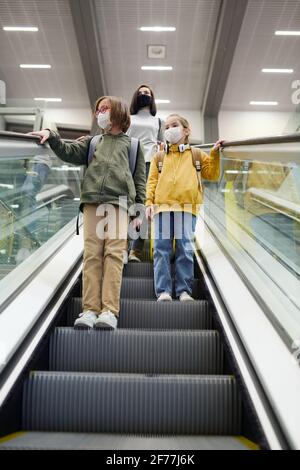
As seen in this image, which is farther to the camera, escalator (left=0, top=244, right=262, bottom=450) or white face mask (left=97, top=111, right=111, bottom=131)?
white face mask (left=97, top=111, right=111, bottom=131)

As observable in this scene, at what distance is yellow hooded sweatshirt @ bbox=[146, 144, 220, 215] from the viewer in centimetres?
344

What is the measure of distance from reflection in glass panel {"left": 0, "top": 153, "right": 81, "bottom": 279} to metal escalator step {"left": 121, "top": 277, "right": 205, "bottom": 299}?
0.77 meters

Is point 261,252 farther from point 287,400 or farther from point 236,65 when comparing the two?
point 236,65

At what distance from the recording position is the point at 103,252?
9.61 ft

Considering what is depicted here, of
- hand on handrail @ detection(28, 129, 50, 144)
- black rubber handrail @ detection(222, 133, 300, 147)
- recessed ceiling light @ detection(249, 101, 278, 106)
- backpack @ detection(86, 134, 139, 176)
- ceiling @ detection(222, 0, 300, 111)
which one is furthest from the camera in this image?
recessed ceiling light @ detection(249, 101, 278, 106)

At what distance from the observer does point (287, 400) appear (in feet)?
5.35

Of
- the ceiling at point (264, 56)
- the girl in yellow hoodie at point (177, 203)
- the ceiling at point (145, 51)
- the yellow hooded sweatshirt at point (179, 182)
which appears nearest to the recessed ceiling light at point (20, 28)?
the ceiling at point (145, 51)

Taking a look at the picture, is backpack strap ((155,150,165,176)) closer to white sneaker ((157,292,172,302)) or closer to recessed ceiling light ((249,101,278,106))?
white sneaker ((157,292,172,302))

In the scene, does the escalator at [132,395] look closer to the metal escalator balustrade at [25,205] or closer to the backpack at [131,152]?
the metal escalator balustrade at [25,205]

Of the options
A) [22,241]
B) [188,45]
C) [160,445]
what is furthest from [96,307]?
[188,45]

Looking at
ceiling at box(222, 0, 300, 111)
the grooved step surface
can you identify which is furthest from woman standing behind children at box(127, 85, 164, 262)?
ceiling at box(222, 0, 300, 111)

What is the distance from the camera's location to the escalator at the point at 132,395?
1.86m

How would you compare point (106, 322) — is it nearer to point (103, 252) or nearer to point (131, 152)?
point (103, 252)

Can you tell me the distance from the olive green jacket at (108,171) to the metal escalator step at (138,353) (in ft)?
2.91
